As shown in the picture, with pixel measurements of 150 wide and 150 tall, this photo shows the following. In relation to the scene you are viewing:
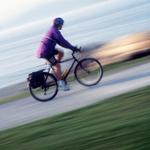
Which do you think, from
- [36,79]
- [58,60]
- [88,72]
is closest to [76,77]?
[88,72]

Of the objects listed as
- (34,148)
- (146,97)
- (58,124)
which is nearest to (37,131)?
(58,124)

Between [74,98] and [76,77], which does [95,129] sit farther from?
[76,77]

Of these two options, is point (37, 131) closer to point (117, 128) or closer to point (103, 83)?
point (117, 128)

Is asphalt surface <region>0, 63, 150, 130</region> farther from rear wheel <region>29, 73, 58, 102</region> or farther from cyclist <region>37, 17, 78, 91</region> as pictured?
cyclist <region>37, 17, 78, 91</region>

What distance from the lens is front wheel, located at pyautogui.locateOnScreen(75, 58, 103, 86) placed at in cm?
1534

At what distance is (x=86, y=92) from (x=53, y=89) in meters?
0.82

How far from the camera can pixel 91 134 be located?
9.83m

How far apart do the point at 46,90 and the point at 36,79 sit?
394mm

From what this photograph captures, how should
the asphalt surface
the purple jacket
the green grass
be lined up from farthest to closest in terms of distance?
the purple jacket
the asphalt surface
the green grass

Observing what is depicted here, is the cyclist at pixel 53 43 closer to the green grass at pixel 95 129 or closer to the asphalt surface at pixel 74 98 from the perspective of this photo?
the asphalt surface at pixel 74 98

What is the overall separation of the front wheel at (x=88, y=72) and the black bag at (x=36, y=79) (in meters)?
0.89

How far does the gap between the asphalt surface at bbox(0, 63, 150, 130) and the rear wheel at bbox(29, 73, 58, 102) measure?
0.13 meters

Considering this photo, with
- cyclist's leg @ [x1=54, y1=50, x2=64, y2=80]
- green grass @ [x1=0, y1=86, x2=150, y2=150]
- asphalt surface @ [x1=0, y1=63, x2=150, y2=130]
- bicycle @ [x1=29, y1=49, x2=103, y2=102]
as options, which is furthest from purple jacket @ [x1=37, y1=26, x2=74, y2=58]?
green grass @ [x1=0, y1=86, x2=150, y2=150]

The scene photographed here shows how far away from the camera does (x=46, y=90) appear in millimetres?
15031
